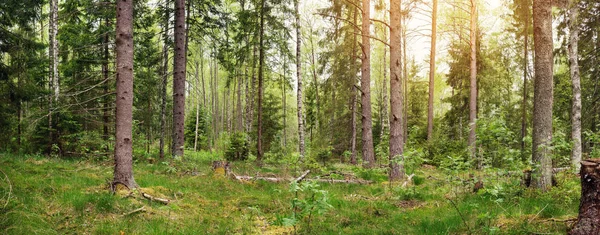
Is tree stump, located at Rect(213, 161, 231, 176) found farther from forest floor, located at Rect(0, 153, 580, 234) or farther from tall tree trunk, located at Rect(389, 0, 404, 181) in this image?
tall tree trunk, located at Rect(389, 0, 404, 181)

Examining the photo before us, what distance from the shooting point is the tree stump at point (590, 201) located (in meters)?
4.02

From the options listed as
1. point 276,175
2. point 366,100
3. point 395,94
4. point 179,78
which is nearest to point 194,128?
point 179,78

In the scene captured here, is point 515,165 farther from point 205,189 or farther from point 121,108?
point 121,108

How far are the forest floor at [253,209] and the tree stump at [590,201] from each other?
377 millimetres

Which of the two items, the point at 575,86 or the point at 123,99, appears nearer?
the point at 123,99

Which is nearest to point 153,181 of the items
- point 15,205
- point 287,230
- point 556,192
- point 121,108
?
point 121,108

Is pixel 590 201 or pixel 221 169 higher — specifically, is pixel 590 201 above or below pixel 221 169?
above

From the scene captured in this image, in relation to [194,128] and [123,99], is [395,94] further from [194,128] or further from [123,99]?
[194,128]

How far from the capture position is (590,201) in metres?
4.10

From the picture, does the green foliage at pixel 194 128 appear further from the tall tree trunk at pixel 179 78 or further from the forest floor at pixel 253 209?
the forest floor at pixel 253 209

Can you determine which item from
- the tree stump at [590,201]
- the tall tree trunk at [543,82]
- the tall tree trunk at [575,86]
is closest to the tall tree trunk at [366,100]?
the tall tree trunk at [543,82]

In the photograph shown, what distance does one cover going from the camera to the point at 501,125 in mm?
5605

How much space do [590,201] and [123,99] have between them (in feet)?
25.7

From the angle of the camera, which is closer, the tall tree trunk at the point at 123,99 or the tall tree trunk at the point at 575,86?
the tall tree trunk at the point at 123,99
